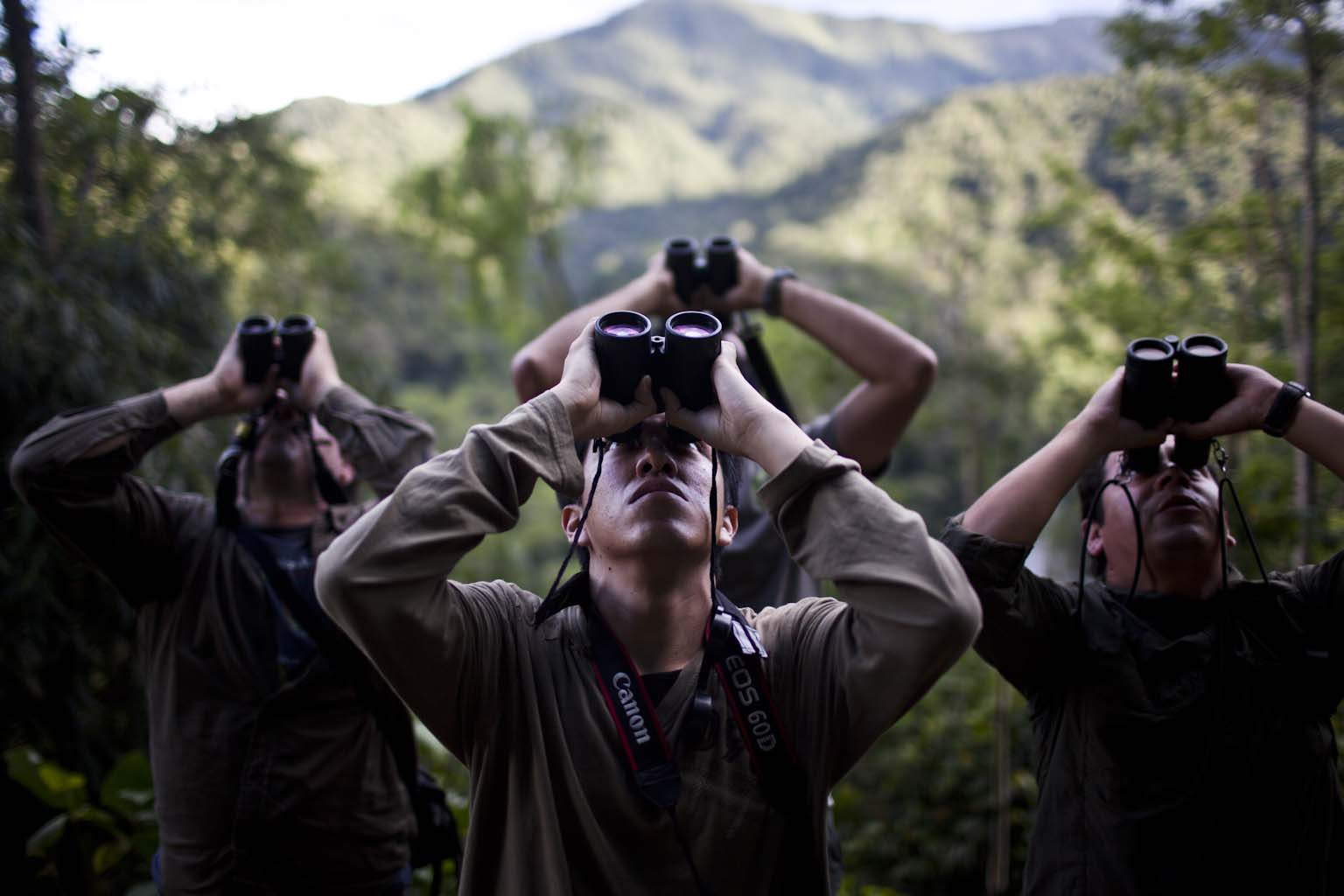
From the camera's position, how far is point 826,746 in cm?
157

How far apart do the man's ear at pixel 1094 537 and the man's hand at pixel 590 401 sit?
1.17 meters

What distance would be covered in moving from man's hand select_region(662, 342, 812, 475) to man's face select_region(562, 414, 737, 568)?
0.23ft

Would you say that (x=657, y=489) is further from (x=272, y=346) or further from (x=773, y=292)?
(x=272, y=346)

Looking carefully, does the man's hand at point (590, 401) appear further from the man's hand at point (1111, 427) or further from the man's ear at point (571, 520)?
the man's hand at point (1111, 427)

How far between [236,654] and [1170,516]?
2.23m

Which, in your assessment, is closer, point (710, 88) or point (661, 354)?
point (661, 354)

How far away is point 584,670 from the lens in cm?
165

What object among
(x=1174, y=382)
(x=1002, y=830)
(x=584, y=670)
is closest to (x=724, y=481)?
(x=584, y=670)

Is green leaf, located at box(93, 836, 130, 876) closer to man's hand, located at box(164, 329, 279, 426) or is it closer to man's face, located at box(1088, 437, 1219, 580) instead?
man's hand, located at box(164, 329, 279, 426)

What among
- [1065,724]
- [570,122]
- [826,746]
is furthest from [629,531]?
[570,122]

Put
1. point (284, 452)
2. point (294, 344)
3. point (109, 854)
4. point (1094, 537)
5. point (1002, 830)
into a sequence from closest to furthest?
point (1094, 537)
point (294, 344)
point (284, 452)
point (109, 854)
point (1002, 830)

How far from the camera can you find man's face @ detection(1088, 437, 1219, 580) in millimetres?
2043

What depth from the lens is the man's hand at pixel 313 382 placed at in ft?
8.70

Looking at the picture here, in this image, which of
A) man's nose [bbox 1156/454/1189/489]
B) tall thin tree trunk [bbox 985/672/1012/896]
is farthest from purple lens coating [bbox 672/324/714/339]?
tall thin tree trunk [bbox 985/672/1012/896]
